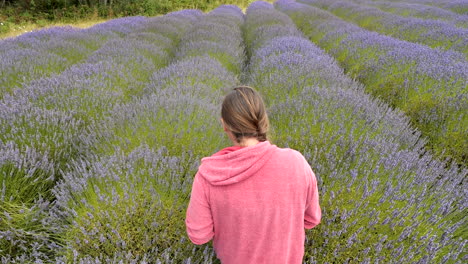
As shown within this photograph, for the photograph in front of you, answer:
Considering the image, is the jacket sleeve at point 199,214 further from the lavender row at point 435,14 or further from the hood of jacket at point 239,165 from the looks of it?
the lavender row at point 435,14

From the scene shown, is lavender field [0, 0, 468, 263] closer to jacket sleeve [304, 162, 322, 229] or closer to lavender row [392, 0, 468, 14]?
jacket sleeve [304, 162, 322, 229]

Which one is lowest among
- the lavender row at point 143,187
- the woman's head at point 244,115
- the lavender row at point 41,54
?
the lavender row at point 41,54

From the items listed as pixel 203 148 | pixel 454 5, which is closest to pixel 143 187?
pixel 203 148

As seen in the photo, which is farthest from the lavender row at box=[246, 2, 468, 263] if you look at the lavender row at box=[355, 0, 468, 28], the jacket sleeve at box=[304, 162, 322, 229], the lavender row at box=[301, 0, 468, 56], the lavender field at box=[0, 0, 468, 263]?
the lavender row at box=[355, 0, 468, 28]

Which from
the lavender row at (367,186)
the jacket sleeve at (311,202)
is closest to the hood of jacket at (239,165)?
the jacket sleeve at (311,202)

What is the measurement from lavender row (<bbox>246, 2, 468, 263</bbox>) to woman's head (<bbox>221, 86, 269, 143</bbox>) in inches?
27.4

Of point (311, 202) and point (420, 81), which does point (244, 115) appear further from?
point (420, 81)

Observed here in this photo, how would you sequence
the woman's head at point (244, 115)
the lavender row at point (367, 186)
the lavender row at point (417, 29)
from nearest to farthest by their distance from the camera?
the woman's head at point (244, 115), the lavender row at point (367, 186), the lavender row at point (417, 29)

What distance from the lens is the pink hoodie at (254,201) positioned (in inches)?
43.5

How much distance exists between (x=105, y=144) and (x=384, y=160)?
2113mm

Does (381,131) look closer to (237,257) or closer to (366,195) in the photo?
(366,195)

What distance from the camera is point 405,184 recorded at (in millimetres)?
1756

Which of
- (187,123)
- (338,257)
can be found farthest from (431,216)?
(187,123)

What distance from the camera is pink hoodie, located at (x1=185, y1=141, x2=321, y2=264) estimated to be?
3.62ft
